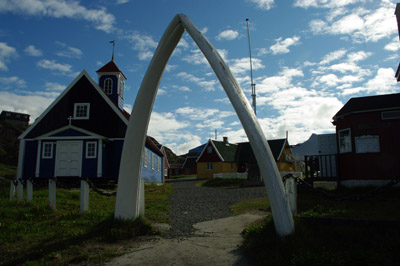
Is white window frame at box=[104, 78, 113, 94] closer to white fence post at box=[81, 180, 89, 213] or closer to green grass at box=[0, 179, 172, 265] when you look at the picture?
green grass at box=[0, 179, 172, 265]

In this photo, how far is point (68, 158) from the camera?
750 inches

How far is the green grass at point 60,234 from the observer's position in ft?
17.2

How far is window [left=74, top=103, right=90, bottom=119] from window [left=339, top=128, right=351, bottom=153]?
52.3 feet

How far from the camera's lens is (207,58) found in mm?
6137

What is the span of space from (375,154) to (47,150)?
18.4 metres

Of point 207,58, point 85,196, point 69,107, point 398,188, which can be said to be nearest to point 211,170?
point 69,107

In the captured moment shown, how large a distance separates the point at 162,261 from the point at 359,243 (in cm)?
315

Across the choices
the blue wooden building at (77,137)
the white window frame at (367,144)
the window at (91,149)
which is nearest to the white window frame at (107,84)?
the blue wooden building at (77,137)

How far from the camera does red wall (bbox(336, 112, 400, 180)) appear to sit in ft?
42.6

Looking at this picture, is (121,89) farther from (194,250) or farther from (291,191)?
(194,250)

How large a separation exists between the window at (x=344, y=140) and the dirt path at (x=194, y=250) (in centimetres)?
943

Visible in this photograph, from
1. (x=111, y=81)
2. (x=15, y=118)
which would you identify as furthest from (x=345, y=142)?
(x=15, y=118)

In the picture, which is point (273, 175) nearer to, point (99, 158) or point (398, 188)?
point (398, 188)

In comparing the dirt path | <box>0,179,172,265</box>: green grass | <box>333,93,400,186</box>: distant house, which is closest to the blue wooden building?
<box>0,179,172,265</box>: green grass
